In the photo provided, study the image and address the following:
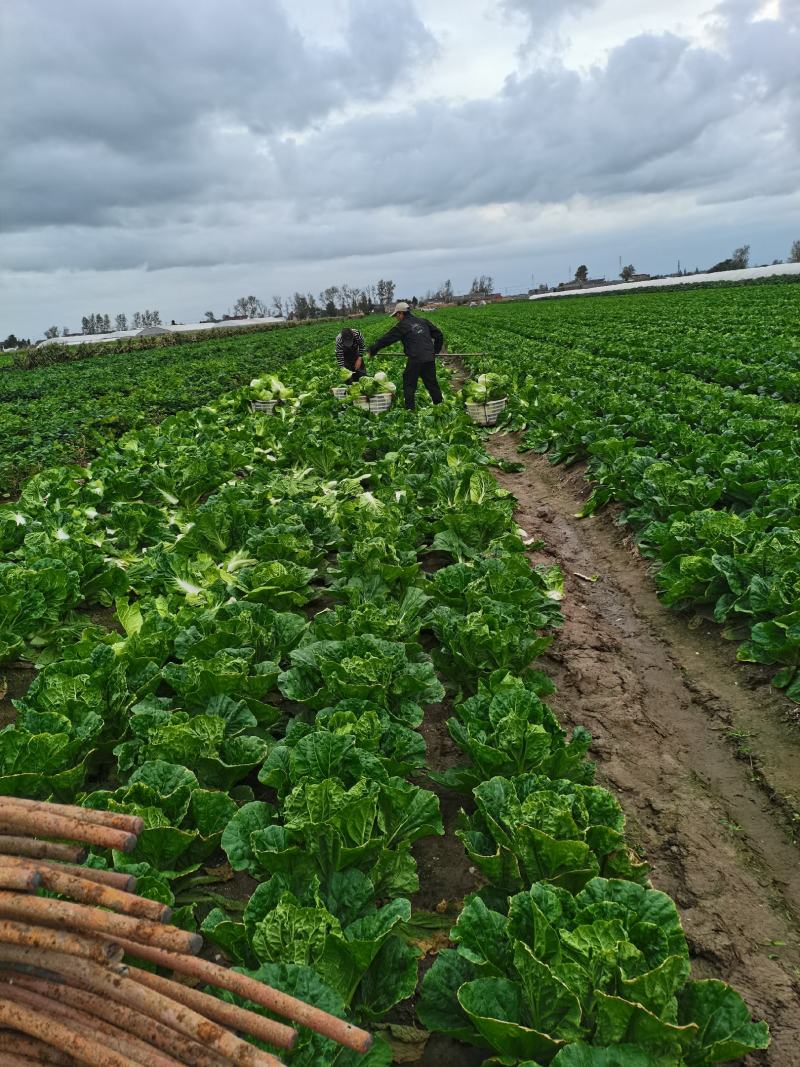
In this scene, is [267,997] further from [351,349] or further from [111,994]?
[351,349]

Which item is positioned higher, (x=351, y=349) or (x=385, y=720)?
(x=351, y=349)

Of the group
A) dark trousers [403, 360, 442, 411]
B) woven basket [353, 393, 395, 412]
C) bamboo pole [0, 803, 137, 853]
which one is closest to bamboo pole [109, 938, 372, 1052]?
bamboo pole [0, 803, 137, 853]

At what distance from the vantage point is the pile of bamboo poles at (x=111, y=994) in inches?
50.3

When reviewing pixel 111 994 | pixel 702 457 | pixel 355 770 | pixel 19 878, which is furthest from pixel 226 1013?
pixel 702 457

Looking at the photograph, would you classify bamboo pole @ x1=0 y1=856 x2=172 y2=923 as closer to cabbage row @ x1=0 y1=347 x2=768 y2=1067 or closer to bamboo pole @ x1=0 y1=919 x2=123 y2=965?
bamboo pole @ x1=0 y1=919 x2=123 y2=965

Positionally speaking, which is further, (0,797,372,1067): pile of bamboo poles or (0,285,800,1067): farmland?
(0,285,800,1067): farmland

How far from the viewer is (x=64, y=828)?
158cm

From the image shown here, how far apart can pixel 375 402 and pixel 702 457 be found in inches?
269

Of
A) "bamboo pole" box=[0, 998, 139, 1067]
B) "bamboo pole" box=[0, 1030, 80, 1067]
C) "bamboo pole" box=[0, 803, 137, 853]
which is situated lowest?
"bamboo pole" box=[0, 1030, 80, 1067]

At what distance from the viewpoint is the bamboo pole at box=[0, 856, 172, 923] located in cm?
146

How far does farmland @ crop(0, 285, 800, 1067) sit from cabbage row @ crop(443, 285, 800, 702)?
34mm

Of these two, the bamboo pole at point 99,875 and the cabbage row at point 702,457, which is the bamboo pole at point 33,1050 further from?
the cabbage row at point 702,457

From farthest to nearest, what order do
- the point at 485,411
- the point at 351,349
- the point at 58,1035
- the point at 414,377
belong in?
the point at 351,349, the point at 485,411, the point at 414,377, the point at 58,1035

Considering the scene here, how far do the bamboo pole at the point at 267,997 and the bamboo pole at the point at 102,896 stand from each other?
0.07 metres
